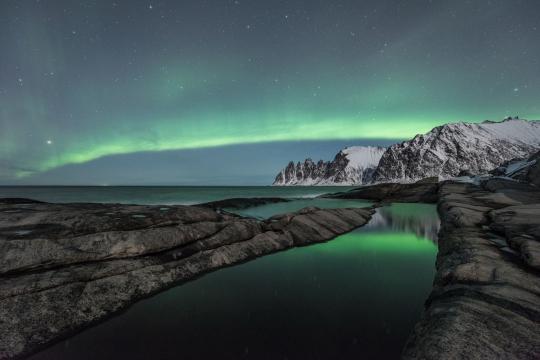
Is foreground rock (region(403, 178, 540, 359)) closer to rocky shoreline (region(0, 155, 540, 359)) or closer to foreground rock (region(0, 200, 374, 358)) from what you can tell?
rocky shoreline (region(0, 155, 540, 359))

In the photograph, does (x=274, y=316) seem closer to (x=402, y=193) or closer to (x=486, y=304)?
(x=486, y=304)

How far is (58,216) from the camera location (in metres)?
13.0

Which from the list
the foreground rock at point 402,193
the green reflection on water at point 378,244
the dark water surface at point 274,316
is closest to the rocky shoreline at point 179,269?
the dark water surface at point 274,316

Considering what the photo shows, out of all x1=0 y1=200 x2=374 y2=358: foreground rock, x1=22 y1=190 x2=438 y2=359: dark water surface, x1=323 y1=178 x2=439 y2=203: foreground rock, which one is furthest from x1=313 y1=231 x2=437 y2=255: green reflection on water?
x1=323 y1=178 x2=439 y2=203: foreground rock

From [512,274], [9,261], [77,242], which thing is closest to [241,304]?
[77,242]

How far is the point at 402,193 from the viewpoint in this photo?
69562mm

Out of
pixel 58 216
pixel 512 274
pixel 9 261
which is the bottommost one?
pixel 512 274

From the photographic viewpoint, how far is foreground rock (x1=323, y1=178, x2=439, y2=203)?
63784 mm

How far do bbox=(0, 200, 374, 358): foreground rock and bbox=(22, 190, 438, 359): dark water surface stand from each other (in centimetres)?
78

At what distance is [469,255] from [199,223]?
14.5 metres

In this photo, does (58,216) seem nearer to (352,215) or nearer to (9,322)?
(9,322)

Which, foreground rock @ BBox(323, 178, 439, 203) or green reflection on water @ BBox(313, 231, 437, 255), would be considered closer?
green reflection on water @ BBox(313, 231, 437, 255)

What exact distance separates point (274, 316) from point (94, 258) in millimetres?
8248

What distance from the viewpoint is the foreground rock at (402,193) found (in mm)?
63784
